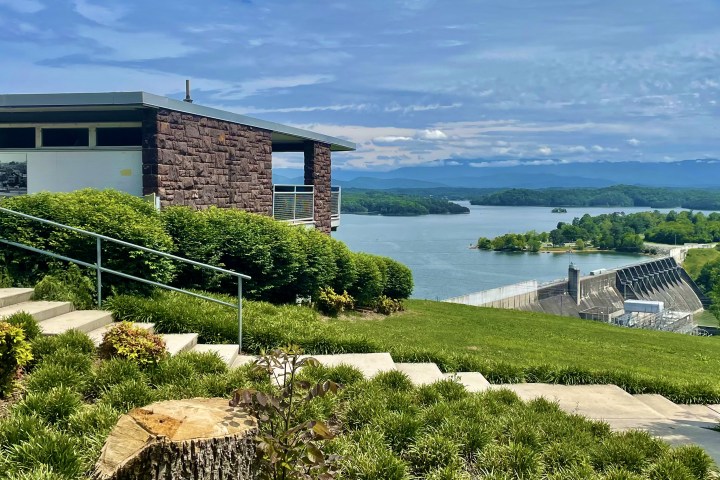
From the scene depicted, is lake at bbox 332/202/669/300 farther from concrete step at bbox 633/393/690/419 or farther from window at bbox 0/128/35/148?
concrete step at bbox 633/393/690/419

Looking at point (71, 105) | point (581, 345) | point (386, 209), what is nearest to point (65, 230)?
point (71, 105)

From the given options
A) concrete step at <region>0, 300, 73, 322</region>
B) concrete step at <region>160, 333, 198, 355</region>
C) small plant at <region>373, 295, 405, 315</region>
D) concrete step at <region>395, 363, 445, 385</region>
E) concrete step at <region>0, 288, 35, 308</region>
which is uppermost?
concrete step at <region>0, 288, 35, 308</region>

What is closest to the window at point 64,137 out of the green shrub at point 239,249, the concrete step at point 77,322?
the green shrub at point 239,249

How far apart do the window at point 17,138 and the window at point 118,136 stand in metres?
1.58

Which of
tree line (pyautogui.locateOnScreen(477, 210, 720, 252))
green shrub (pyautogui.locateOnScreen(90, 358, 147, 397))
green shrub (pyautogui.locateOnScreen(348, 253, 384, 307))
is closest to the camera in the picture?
green shrub (pyautogui.locateOnScreen(90, 358, 147, 397))

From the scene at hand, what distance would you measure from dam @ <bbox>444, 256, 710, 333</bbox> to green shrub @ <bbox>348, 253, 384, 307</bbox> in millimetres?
19772

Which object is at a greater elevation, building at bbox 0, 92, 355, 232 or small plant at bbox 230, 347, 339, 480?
building at bbox 0, 92, 355, 232

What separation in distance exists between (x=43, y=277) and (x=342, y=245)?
25.0 feet

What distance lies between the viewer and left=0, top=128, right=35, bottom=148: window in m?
12.3

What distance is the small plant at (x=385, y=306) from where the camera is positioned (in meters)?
15.2

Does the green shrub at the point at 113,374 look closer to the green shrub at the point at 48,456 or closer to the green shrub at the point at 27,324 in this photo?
the green shrub at the point at 27,324

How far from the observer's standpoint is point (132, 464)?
8.89 ft

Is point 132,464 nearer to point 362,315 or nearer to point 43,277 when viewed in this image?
point 43,277

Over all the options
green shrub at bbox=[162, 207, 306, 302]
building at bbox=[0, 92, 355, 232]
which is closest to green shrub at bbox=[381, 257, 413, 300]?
building at bbox=[0, 92, 355, 232]
